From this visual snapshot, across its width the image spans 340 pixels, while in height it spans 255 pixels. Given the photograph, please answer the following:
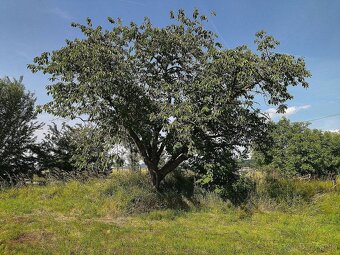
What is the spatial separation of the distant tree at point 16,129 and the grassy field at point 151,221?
7.71 meters

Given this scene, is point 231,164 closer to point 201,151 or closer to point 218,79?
point 201,151

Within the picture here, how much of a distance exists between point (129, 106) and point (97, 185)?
4.45 meters

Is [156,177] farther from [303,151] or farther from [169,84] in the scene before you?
[303,151]

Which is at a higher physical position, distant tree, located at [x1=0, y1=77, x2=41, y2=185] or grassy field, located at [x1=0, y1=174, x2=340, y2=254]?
distant tree, located at [x1=0, y1=77, x2=41, y2=185]

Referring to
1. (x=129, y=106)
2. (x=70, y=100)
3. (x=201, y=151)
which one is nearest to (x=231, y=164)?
(x=201, y=151)

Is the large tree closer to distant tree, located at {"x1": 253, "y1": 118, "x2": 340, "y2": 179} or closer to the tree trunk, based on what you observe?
the tree trunk

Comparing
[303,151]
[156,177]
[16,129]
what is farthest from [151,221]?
[303,151]

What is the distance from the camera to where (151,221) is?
11062 mm

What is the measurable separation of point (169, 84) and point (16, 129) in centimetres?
1409

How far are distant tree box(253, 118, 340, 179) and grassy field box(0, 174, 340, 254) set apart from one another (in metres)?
33.5

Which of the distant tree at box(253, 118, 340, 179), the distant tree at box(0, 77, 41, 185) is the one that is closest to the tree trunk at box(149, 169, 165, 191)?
the distant tree at box(0, 77, 41, 185)

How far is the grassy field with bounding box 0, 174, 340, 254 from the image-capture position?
27.1 ft

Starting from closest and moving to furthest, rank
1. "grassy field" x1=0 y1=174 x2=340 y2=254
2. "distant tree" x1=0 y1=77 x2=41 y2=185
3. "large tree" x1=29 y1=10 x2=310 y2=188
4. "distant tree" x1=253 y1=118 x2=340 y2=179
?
1. "grassy field" x1=0 y1=174 x2=340 y2=254
2. "large tree" x1=29 y1=10 x2=310 y2=188
3. "distant tree" x1=0 y1=77 x2=41 y2=185
4. "distant tree" x1=253 y1=118 x2=340 y2=179

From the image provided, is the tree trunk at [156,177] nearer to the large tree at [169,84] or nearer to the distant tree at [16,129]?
the large tree at [169,84]
